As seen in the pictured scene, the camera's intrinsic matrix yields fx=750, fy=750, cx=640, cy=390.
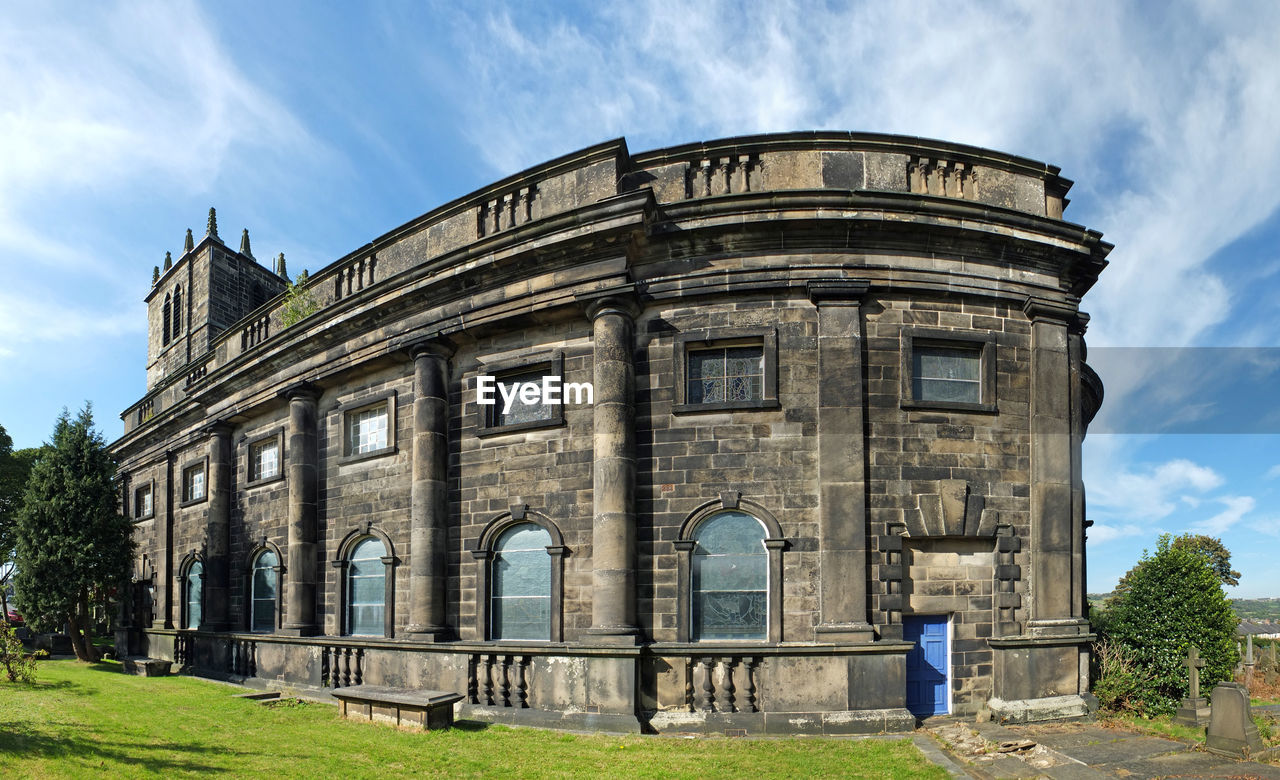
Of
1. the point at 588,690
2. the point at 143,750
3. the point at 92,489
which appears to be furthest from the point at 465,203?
the point at 92,489

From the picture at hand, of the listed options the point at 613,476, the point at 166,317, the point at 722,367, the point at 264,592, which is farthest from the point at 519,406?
the point at 166,317

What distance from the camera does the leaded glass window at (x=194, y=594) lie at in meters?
21.7

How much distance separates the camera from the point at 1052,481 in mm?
12047

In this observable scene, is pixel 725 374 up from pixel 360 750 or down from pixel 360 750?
up

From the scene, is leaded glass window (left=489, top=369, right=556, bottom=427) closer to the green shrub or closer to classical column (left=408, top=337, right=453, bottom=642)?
classical column (left=408, top=337, right=453, bottom=642)

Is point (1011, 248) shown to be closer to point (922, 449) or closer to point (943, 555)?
point (922, 449)

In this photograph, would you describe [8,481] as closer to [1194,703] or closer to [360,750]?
[360,750]

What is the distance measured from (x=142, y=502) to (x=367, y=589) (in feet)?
54.7

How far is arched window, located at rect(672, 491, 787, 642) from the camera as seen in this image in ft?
37.9

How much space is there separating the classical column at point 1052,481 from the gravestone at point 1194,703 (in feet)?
5.36

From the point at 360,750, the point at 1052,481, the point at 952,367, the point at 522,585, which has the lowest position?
the point at 360,750

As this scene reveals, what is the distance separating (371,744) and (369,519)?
587cm

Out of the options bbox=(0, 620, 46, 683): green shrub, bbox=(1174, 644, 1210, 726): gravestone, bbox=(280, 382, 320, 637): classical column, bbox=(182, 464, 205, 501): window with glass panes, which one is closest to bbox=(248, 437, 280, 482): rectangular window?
bbox=(280, 382, 320, 637): classical column

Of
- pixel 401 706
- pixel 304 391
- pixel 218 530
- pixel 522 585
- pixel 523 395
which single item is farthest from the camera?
pixel 218 530
